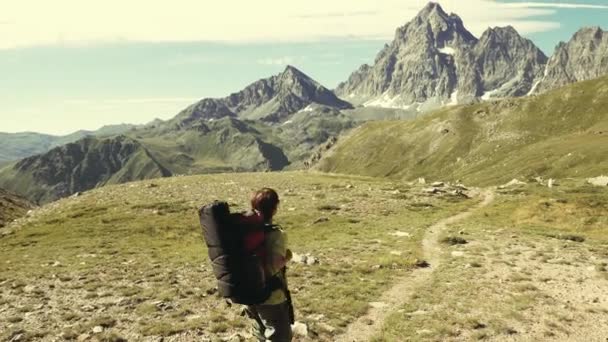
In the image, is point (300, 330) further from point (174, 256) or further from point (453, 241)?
point (453, 241)

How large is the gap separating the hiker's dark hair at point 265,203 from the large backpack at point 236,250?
0.91ft

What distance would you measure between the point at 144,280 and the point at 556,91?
19931 centimetres

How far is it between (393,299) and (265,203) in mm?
12180

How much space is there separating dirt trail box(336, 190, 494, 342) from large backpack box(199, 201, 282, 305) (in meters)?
7.67

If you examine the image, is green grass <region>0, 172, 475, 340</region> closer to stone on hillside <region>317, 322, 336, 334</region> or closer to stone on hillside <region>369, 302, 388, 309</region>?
stone on hillside <region>317, 322, 336, 334</region>

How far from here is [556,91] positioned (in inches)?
7579

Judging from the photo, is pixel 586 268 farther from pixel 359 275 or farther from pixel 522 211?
pixel 522 211

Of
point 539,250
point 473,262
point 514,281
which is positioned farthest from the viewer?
point 539,250

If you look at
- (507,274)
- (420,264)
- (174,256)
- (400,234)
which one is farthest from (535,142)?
(174,256)

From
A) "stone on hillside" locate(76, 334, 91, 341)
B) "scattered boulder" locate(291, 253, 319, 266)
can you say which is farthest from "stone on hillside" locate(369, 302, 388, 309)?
"stone on hillside" locate(76, 334, 91, 341)

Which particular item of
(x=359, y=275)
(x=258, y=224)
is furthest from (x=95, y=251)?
(x=258, y=224)

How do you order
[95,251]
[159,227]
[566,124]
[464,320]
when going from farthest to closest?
[566,124] < [159,227] < [95,251] < [464,320]

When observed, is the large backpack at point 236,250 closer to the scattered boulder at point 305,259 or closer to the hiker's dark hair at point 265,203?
the hiker's dark hair at point 265,203

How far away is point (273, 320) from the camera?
1087cm
